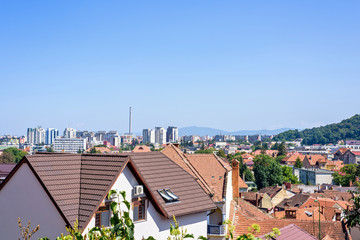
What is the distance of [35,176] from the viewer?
12430 mm

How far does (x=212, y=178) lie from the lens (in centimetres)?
2303

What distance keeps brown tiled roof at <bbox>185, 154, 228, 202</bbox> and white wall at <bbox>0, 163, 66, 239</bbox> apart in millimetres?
10994

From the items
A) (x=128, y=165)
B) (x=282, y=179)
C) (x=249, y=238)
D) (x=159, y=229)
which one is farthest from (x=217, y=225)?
(x=282, y=179)

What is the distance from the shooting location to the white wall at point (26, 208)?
39.3 feet

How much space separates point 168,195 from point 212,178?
27.0ft

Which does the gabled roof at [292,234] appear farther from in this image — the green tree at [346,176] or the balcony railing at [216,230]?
the green tree at [346,176]

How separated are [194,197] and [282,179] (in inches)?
3023

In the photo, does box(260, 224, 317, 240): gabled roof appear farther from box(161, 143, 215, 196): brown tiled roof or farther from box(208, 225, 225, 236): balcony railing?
box(161, 143, 215, 196): brown tiled roof

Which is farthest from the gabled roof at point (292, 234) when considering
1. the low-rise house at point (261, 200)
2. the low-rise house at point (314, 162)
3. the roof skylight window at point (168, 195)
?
the low-rise house at point (314, 162)

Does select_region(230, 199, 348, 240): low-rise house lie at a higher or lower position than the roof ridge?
lower

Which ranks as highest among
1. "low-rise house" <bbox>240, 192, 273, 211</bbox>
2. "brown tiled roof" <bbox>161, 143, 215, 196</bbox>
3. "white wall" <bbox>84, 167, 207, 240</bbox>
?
"brown tiled roof" <bbox>161, 143, 215, 196</bbox>

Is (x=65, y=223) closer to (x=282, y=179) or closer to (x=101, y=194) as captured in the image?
(x=101, y=194)

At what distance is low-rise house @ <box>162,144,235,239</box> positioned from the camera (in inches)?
819

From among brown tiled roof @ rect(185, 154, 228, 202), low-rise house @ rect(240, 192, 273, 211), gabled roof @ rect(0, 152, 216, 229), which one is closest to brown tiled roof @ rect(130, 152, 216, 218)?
gabled roof @ rect(0, 152, 216, 229)
